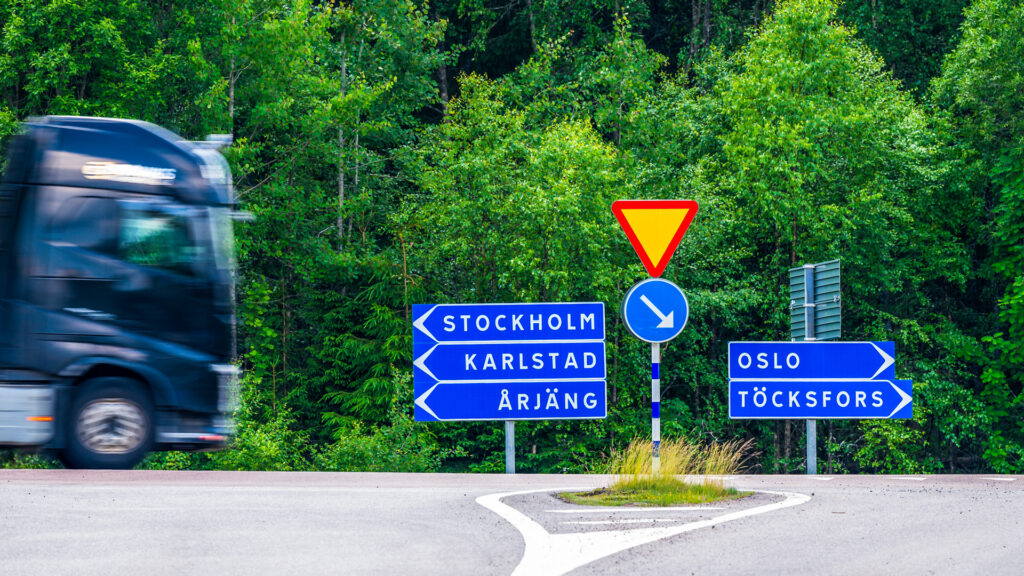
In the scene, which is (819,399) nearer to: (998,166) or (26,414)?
(26,414)

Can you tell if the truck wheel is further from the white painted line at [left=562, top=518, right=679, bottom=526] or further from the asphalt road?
the white painted line at [left=562, top=518, right=679, bottom=526]

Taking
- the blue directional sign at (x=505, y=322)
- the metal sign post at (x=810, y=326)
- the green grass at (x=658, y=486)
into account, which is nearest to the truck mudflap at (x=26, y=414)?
the green grass at (x=658, y=486)

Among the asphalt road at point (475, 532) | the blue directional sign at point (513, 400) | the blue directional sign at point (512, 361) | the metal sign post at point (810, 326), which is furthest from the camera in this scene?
the metal sign post at point (810, 326)

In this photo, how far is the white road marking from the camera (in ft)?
26.8

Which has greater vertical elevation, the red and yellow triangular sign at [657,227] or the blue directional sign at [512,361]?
the red and yellow triangular sign at [657,227]

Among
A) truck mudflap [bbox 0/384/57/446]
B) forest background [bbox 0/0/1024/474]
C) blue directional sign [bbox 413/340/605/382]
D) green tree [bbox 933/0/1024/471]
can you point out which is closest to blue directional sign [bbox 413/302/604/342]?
blue directional sign [bbox 413/340/605/382]

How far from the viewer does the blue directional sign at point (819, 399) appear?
20.4m

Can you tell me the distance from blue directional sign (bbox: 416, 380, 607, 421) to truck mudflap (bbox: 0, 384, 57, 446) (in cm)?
935

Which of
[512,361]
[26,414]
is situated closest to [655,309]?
[26,414]

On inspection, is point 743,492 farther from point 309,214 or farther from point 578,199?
point 309,214

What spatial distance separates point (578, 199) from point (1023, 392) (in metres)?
12.8

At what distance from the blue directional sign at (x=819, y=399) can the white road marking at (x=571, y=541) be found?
920cm

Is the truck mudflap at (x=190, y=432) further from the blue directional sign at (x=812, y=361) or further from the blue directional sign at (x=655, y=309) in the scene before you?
the blue directional sign at (x=812, y=361)

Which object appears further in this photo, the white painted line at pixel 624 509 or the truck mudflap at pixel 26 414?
the white painted line at pixel 624 509
